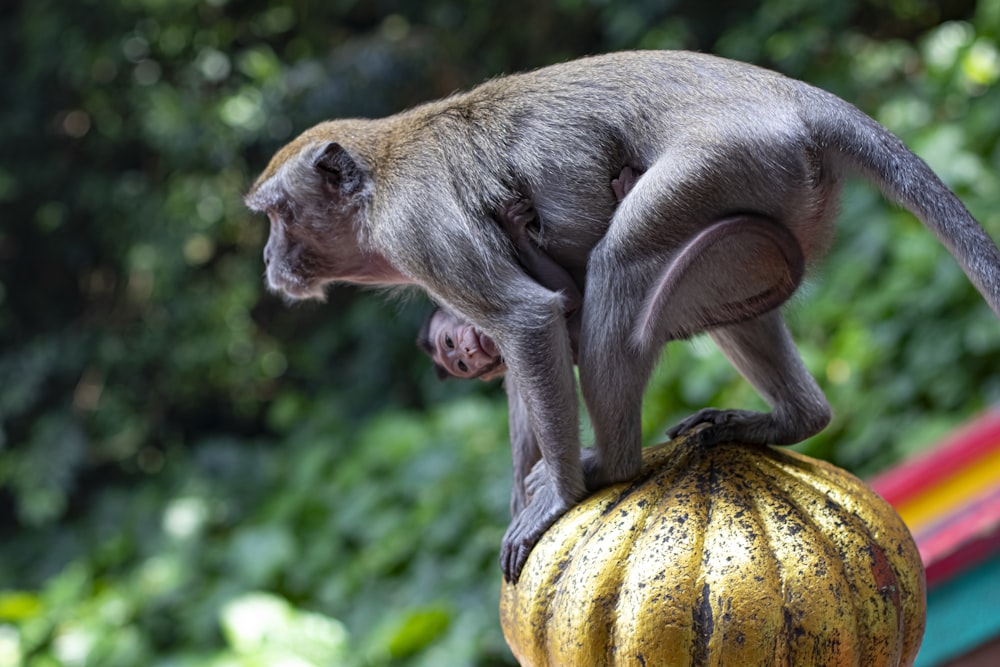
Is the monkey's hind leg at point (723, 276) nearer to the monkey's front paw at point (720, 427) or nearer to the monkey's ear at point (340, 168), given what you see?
the monkey's front paw at point (720, 427)

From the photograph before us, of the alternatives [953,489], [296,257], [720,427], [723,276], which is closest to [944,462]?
[953,489]

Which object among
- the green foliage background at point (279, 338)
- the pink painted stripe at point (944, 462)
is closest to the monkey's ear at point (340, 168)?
the pink painted stripe at point (944, 462)

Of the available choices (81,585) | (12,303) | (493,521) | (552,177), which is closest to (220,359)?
(12,303)

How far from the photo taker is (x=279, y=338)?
907 cm

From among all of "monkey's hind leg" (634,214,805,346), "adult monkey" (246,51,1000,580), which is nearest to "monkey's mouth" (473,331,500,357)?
"adult monkey" (246,51,1000,580)

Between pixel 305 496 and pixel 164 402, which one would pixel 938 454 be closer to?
pixel 305 496

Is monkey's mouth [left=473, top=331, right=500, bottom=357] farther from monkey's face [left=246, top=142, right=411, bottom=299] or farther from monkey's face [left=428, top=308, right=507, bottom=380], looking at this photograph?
monkey's face [left=246, top=142, right=411, bottom=299]

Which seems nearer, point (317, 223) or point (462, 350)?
point (462, 350)

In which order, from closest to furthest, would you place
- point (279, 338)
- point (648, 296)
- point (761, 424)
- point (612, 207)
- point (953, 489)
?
point (648, 296) < point (612, 207) < point (761, 424) < point (953, 489) < point (279, 338)

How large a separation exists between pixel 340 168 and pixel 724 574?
3.94 feet

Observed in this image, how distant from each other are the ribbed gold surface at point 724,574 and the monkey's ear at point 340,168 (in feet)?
2.87

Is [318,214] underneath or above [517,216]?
underneath

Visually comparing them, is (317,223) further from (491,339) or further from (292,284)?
(491,339)

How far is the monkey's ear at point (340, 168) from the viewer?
239 centimetres
